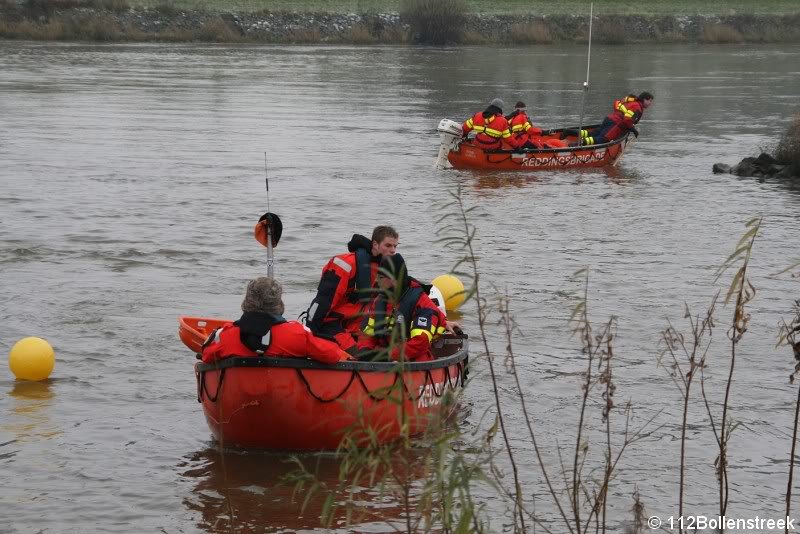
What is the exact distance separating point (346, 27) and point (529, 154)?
37.9 meters

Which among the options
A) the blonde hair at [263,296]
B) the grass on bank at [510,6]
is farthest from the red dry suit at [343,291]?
the grass on bank at [510,6]

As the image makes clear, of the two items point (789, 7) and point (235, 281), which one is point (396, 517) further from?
point (789, 7)

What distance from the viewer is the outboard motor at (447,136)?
21.6 metres

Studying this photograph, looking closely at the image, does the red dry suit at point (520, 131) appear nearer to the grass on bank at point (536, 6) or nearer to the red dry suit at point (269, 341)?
the red dry suit at point (269, 341)

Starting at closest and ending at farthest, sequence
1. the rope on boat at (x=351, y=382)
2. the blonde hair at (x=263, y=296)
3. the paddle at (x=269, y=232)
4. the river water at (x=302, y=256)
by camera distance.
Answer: the blonde hair at (x=263, y=296) < the rope on boat at (x=351, y=382) < the river water at (x=302, y=256) < the paddle at (x=269, y=232)

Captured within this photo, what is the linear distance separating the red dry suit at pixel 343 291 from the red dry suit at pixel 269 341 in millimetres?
1039

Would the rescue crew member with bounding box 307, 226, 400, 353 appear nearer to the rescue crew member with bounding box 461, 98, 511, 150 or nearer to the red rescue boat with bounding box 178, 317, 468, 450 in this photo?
the red rescue boat with bounding box 178, 317, 468, 450

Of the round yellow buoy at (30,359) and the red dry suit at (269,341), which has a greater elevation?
the red dry suit at (269,341)

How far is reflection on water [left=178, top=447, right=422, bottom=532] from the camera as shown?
7789mm

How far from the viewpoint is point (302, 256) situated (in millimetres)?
15922

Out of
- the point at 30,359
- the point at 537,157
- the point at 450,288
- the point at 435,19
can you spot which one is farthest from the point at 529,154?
the point at 435,19

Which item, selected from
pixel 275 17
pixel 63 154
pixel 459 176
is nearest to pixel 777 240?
pixel 459 176

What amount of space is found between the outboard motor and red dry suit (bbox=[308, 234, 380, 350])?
12.3m

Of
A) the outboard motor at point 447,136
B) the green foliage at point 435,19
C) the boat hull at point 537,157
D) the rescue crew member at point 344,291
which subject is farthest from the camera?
the green foliage at point 435,19
